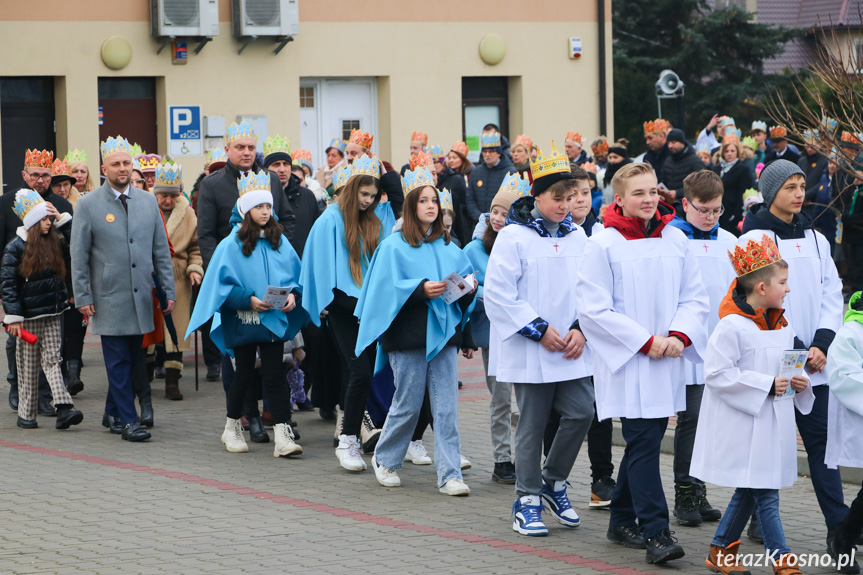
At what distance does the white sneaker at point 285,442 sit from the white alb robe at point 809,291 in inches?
157

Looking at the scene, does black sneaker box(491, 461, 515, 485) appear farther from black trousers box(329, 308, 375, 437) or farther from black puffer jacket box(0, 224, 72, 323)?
black puffer jacket box(0, 224, 72, 323)

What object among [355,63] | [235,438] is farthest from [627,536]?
[355,63]

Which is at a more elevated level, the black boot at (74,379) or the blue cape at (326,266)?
the blue cape at (326,266)

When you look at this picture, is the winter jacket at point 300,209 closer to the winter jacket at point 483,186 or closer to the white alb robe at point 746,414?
the winter jacket at point 483,186

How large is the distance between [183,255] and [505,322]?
5.98 m

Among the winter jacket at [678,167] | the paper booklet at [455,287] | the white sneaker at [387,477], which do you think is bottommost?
the white sneaker at [387,477]

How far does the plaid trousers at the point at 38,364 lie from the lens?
10844mm

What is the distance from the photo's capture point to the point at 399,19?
24531mm

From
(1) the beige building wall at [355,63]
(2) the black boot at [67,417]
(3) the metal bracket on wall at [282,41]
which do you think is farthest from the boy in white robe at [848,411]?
(3) the metal bracket on wall at [282,41]

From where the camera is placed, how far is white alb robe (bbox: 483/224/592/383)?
23.9 ft

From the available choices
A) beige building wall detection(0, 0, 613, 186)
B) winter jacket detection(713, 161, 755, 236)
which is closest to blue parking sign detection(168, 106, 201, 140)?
beige building wall detection(0, 0, 613, 186)

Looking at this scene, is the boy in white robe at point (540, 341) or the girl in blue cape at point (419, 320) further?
the girl in blue cape at point (419, 320)

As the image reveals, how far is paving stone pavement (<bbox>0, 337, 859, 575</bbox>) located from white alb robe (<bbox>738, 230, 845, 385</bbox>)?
3.70ft

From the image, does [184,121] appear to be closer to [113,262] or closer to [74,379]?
[74,379]
